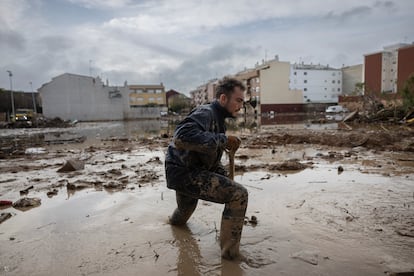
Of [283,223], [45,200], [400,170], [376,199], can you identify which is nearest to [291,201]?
[283,223]

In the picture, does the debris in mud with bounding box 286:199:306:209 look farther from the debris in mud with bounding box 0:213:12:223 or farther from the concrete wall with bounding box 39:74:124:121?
the concrete wall with bounding box 39:74:124:121

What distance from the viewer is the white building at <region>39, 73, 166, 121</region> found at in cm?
4772

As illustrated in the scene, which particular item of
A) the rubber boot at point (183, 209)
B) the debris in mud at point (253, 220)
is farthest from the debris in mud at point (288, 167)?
the rubber boot at point (183, 209)

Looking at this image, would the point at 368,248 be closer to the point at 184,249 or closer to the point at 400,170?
the point at 184,249

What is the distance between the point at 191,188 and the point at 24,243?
76.8 inches

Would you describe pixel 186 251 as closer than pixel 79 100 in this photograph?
Yes

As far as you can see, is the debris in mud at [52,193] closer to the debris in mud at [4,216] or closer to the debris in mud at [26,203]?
the debris in mud at [26,203]

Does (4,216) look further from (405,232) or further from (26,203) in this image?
(405,232)

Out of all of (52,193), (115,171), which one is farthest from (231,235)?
(115,171)

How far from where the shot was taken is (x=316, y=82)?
74625 mm

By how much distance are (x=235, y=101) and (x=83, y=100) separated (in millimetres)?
52447

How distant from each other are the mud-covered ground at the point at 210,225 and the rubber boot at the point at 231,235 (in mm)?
115

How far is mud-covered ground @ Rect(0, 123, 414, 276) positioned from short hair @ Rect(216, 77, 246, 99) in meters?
1.52

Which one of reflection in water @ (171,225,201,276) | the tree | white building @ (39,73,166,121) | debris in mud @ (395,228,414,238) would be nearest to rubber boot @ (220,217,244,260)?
reflection in water @ (171,225,201,276)
